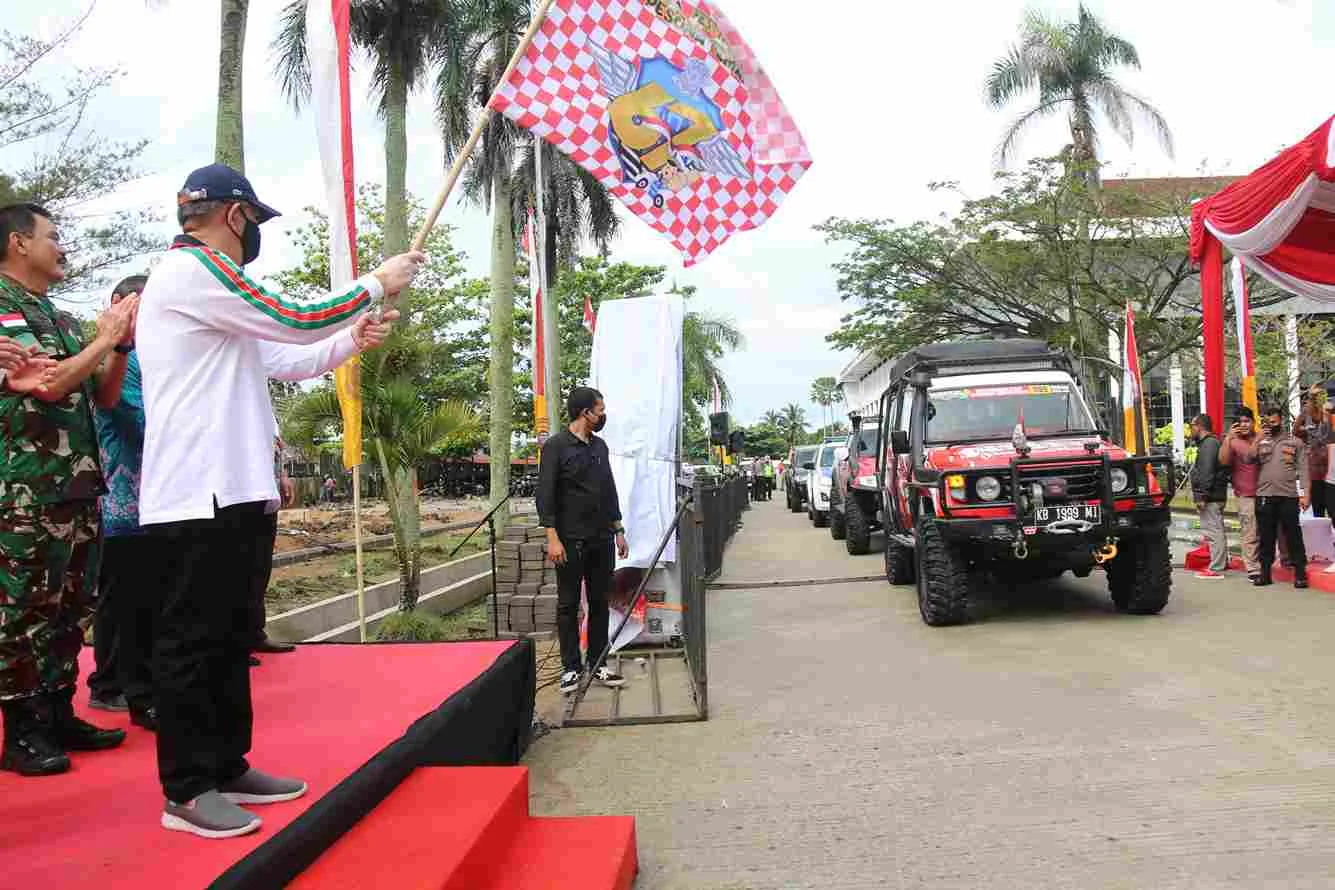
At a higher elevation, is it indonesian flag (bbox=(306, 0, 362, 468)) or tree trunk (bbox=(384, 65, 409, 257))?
tree trunk (bbox=(384, 65, 409, 257))

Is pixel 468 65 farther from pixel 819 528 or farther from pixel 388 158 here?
pixel 819 528

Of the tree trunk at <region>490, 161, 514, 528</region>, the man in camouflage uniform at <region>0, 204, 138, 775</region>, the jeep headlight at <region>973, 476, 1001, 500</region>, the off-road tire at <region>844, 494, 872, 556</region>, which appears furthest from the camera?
the tree trunk at <region>490, 161, 514, 528</region>

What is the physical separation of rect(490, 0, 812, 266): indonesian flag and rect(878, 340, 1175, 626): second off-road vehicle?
3.80m

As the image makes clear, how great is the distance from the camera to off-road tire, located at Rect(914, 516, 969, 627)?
8461 mm

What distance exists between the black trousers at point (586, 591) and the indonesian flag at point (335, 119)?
1.81 metres

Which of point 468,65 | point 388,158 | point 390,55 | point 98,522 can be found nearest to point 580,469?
point 98,522

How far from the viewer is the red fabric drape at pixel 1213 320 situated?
36.1 feet

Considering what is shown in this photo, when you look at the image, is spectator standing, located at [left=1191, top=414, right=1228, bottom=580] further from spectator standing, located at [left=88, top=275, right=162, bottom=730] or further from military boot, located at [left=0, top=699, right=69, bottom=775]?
military boot, located at [left=0, top=699, right=69, bottom=775]

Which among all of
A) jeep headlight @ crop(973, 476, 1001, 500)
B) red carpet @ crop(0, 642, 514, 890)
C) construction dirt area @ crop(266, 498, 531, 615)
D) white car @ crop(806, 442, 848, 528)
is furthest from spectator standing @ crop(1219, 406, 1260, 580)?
white car @ crop(806, 442, 848, 528)

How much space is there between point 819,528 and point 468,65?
12.4 meters

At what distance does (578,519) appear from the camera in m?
6.48

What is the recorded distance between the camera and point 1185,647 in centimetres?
729

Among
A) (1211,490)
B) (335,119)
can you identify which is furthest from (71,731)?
(1211,490)

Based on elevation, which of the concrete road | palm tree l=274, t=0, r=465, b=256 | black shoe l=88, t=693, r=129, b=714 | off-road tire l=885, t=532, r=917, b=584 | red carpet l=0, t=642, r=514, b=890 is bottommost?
the concrete road
